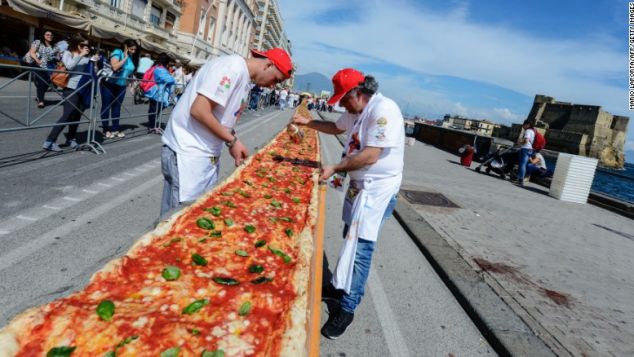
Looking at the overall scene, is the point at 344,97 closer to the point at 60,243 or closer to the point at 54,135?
the point at 60,243

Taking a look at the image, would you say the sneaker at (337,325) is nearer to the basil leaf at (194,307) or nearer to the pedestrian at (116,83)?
the basil leaf at (194,307)

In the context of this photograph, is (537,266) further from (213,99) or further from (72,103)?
(72,103)

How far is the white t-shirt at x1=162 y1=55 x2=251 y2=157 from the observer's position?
2982 mm

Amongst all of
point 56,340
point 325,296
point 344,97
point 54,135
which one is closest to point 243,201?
point 325,296

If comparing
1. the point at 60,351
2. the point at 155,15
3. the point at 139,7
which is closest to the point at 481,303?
the point at 60,351

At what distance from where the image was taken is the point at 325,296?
4.20m

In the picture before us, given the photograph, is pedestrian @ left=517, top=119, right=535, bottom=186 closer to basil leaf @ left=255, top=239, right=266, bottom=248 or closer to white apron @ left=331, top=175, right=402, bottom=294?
white apron @ left=331, top=175, right=402, bottom=294

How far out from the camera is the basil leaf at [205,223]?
3648 mm

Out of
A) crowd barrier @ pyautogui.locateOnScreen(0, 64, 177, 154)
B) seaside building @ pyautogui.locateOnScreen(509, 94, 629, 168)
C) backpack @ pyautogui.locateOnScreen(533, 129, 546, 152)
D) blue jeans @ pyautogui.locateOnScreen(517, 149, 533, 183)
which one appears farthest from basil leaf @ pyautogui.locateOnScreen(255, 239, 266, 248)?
seaside building @ pyautogui.locateOnScreen(509, 94, 629, 168)

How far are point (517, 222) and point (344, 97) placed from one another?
707 cm

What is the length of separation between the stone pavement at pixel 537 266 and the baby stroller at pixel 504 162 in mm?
4917

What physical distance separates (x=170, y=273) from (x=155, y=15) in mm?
56192

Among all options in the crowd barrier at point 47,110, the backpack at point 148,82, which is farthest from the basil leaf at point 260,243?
the backpack at point 148,82

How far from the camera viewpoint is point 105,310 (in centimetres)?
218
